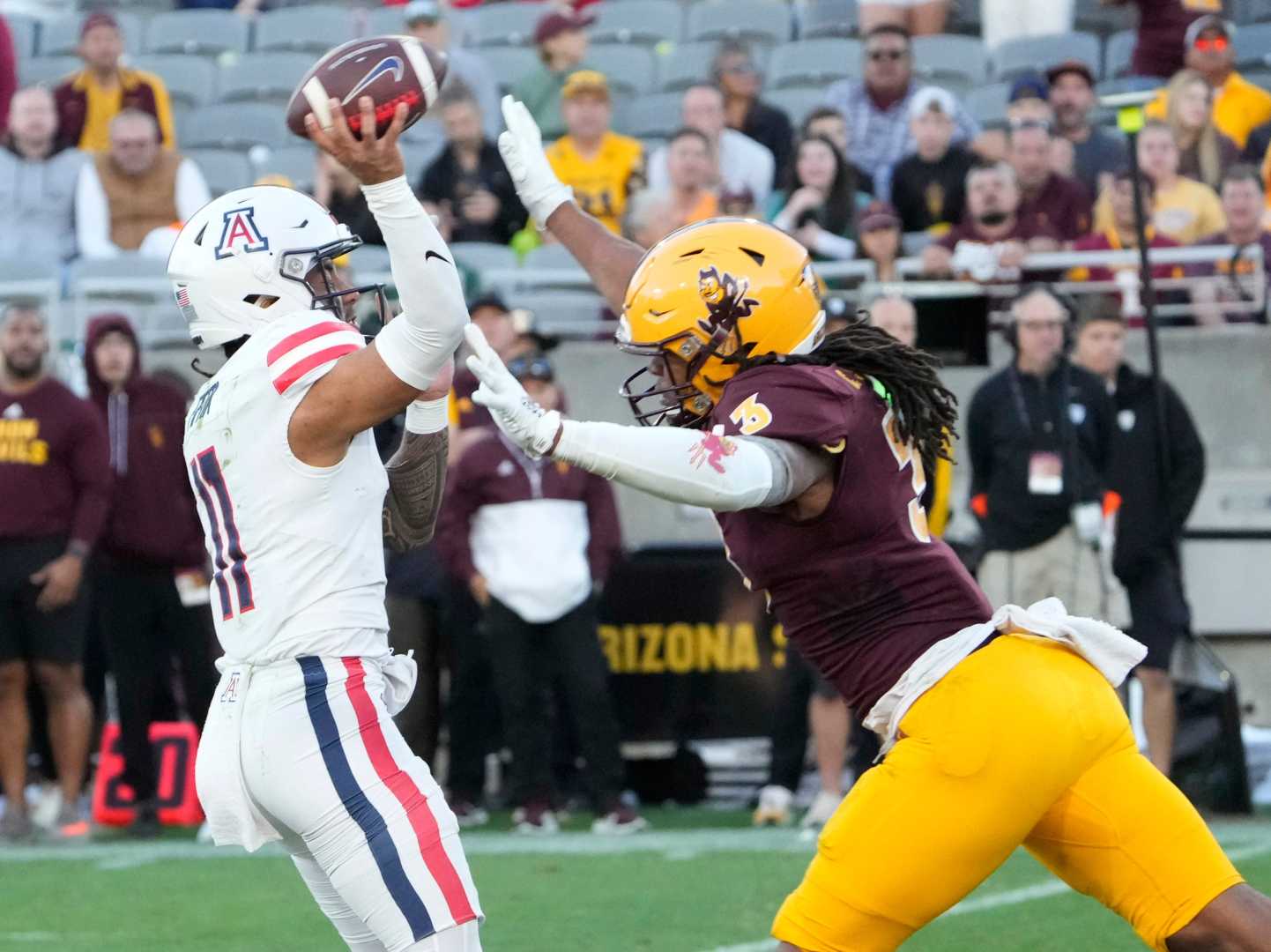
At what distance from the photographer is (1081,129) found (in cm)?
1091

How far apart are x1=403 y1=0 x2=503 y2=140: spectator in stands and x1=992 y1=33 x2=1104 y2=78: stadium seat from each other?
114 inches

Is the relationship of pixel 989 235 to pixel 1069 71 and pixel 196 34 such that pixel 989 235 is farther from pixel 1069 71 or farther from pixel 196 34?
pixel 196 34

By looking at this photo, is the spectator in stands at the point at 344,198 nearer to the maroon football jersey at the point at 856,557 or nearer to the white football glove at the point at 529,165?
the white football glove at the point at 529,165

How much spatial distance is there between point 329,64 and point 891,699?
4.74 ft

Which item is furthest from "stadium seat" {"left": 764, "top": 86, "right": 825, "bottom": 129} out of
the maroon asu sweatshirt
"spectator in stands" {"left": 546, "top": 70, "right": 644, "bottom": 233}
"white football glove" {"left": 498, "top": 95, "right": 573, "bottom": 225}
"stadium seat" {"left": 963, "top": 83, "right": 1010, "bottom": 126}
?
"white football glove" {"left": 498, "top": 95, "right": 573, "bottom": 225}

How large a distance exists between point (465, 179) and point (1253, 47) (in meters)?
4.42

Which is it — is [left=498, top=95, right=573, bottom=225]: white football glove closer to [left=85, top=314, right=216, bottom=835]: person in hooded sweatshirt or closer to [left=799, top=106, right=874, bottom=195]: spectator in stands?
[left=85, top=314, right=216, bottom=835]: person in hooded sweatshirt

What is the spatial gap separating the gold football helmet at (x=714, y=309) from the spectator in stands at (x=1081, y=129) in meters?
7.02

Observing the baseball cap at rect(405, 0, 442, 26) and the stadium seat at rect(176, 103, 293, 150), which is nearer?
the baseball cap at rect(405, 0, 442, 26)

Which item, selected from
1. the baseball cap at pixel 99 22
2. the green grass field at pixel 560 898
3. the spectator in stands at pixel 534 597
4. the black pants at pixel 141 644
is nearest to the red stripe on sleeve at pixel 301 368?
the green grass field at pixel 560 898

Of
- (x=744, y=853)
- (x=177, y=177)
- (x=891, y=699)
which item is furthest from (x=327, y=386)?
(x=177, y=177)

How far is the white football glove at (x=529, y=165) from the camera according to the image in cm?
455

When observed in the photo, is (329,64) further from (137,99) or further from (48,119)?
(137,99)

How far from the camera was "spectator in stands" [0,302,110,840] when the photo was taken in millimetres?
8422
